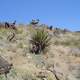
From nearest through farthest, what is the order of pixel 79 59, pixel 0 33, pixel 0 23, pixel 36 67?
pixel 36 67, pixel 79 59, pixel 0 33, pixel 0 23

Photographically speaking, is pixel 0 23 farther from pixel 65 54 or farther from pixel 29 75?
pixel 29 75

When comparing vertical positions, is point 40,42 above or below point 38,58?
above

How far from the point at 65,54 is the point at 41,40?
1799 millimetres

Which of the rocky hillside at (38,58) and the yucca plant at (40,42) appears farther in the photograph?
the yucca plant at (40,42)

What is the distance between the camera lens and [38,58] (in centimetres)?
1858

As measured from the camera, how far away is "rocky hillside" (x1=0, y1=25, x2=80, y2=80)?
Result: 15641mm

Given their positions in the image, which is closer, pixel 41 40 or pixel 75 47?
pixel 41 40

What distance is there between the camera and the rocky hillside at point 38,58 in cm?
1564

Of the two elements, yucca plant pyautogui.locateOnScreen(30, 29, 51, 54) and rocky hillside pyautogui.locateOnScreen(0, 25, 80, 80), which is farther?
yucca plant pyautogui.locateOnScreen(30, 29, 51, 54)

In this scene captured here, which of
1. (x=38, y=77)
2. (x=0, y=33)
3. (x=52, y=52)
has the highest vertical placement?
(x=0, y=33)

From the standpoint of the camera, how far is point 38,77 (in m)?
15.6

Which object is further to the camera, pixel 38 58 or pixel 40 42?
pixel 40 42

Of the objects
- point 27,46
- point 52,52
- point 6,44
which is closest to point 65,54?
point 52,52

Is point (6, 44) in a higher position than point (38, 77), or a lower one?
higher
